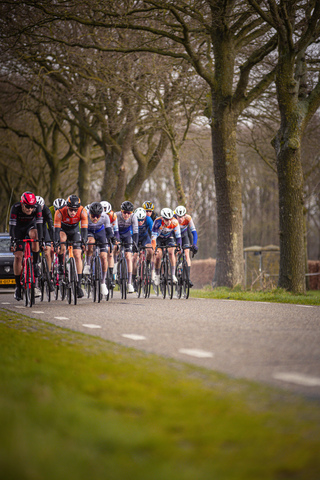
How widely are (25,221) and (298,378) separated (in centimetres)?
974

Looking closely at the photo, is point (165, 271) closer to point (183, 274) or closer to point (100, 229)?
point (183, 274)

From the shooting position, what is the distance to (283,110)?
17.1 meters

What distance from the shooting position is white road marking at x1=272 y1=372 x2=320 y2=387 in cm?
520

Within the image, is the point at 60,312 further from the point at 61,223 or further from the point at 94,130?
the point at 94,130

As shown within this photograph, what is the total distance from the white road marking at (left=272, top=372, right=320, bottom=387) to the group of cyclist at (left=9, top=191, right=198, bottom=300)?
27.9ft

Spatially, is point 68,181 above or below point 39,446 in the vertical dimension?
above

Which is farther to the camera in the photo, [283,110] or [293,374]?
[283,110]

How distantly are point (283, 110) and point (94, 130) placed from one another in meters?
15.6

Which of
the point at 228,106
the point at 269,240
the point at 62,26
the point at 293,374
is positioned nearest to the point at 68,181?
the point at 269,240

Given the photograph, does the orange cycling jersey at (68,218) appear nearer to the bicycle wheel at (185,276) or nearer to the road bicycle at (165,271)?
the road bicycle at (165,271)

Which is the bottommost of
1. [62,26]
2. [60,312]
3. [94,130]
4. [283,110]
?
[60,312]

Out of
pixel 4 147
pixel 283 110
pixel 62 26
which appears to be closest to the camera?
pixel 283 110

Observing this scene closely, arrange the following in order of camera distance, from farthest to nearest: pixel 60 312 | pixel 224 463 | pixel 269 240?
pixel 269 240 → pixel 60 312 → pixel 224 463

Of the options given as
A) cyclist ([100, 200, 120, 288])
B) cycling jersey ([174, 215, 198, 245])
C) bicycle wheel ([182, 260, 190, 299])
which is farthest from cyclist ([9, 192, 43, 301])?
cycling jersey ([174, 215, 198, 245])
